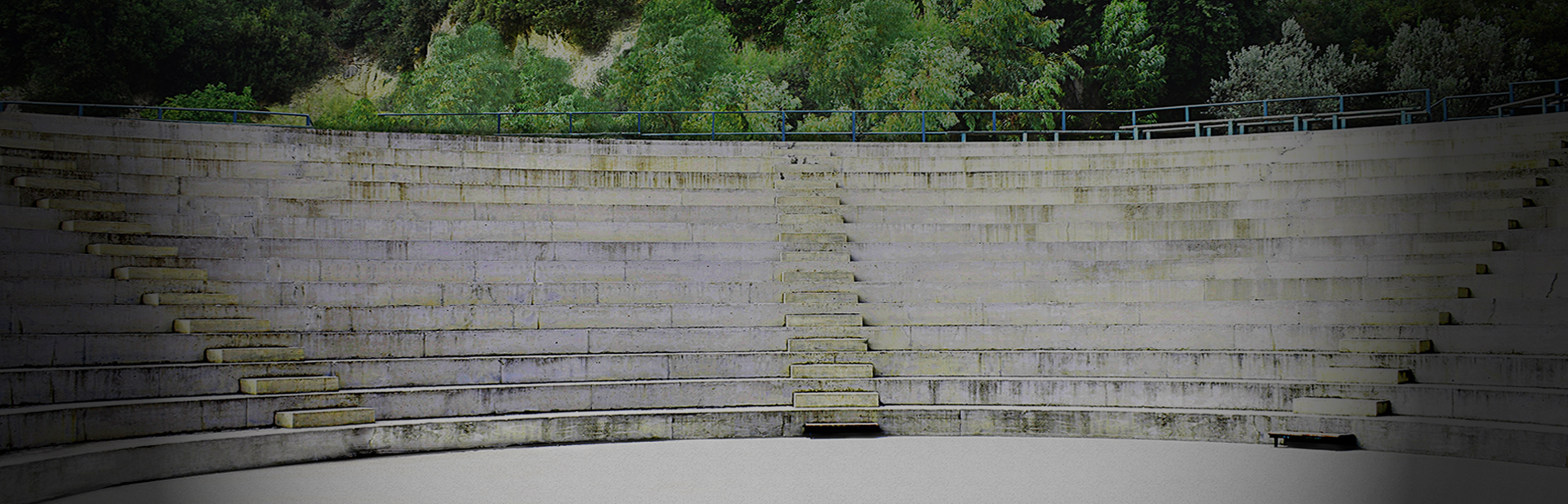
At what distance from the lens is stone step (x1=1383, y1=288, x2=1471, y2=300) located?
10.6 metres

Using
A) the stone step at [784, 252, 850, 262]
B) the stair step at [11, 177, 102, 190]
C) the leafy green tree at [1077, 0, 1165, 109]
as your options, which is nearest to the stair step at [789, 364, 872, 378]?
the stone step at [784, 252, 850, 262]

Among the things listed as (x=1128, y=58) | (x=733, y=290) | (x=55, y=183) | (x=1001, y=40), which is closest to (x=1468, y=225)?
(x=733, y=290)

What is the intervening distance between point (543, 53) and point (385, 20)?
5.72 metres

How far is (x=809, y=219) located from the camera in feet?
45.3

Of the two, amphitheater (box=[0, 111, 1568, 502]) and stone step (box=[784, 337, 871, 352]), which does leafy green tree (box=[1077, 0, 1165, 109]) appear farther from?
stone step (box=[784, 337, 871, 352])

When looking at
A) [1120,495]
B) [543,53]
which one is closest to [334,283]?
[1120,495]

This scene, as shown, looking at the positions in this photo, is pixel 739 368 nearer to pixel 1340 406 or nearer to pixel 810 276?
pixel 810 276

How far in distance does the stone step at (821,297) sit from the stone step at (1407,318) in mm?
4833

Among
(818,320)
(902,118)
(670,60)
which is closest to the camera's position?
(818,320)

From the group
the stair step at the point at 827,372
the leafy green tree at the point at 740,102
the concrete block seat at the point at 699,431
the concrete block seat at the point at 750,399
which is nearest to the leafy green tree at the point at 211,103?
the leafy green tree at the point at 740,102

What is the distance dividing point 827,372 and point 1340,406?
4384 millimetres

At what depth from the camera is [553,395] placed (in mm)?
9969

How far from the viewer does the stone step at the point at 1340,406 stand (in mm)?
9438

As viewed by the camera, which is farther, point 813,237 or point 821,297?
point 813,237
